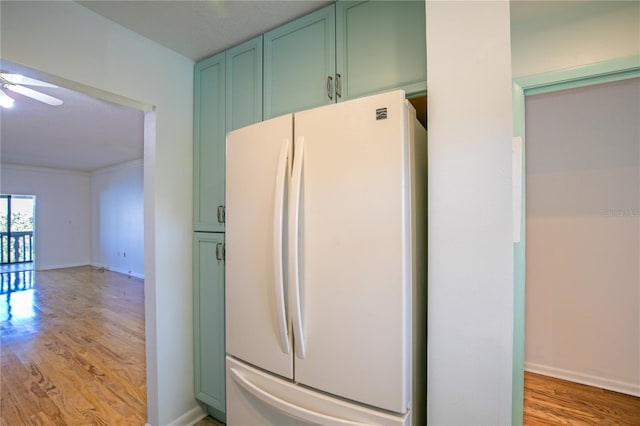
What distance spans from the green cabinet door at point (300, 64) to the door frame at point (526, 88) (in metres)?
1.02

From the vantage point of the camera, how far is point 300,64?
1.52 metres

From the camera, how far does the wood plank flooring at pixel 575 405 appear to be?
1988mm

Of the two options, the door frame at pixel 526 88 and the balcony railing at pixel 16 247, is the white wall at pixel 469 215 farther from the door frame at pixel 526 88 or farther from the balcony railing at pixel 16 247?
the balcony railing at pixel 16 247

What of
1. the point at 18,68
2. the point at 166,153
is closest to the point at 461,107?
the point at 166,153

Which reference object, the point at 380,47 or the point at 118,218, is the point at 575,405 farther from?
the point at 118,218

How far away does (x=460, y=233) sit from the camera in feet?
3.02

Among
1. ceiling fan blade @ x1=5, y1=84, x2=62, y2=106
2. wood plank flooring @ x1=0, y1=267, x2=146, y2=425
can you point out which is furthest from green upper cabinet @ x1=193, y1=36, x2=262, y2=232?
wood plank flooring @ x1=0, y1=267, x2=146, y2=425

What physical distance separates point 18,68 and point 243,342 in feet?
5.26

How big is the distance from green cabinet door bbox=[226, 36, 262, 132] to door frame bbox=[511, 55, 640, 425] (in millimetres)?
1423

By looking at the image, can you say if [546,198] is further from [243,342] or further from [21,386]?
[21,386]

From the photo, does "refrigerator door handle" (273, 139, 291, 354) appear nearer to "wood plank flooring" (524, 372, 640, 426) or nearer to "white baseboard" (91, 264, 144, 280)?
"wood plank flooring" (524, 372, 640, 426)

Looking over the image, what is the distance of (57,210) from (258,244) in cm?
906

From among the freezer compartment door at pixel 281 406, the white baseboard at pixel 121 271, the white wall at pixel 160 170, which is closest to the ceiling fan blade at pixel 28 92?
the white wall at pixel 160 170

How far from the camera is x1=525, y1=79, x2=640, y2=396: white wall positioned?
229 centimetres
